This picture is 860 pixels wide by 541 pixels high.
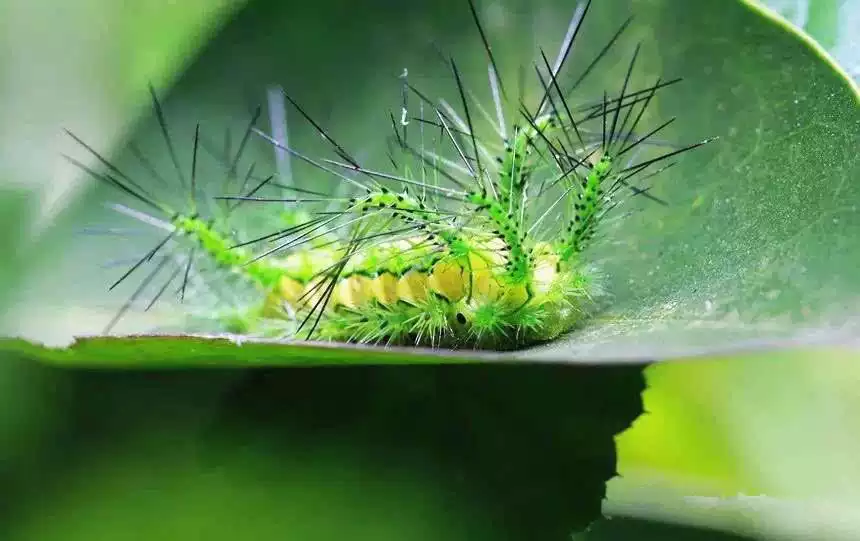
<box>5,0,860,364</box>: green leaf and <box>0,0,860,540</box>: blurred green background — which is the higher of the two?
<box>5,0,860,364</box>: green leaf

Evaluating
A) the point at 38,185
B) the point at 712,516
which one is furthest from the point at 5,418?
the point at 712,516

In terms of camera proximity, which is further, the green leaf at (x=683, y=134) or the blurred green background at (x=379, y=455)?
the blurred green background at (x=379, y=455)

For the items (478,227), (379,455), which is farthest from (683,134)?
(379,455)

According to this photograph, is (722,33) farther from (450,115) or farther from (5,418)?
(5,418)

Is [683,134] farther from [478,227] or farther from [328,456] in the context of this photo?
[328,456]

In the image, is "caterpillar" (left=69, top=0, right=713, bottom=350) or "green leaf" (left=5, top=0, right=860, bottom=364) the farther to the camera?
"caterpillar" (left=69, top=0, right=713, bottom=350)
